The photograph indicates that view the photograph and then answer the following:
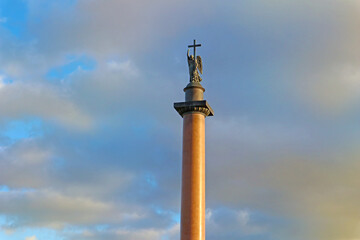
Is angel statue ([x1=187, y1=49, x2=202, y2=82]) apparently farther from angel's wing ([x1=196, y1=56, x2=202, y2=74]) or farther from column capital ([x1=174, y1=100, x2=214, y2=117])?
column capital ([x1=174, y1=100, x2=214, y2=117])

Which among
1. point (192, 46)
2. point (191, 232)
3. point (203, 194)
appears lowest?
point (191, 232)

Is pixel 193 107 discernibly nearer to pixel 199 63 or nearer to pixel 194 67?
pixel 194 67

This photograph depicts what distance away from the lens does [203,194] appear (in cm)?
4509

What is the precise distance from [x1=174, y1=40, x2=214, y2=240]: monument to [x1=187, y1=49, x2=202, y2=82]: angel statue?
0.56 meters

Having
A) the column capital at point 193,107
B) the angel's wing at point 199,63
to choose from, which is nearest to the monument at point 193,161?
the column capital at point 193,107

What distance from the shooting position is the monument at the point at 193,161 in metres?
44.0

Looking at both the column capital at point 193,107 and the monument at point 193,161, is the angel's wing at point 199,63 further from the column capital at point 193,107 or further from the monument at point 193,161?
the column capital at point 193,107

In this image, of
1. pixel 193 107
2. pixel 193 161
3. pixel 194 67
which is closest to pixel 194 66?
pixel 194 67

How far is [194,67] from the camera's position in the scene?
162ft

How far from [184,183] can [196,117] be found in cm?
575

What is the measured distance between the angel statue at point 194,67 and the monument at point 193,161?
564 millimetres

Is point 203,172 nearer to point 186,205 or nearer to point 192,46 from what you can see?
point 186,205

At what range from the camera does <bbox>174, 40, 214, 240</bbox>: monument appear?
4397 cm

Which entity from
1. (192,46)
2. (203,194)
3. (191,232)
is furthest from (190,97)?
(191,232)
